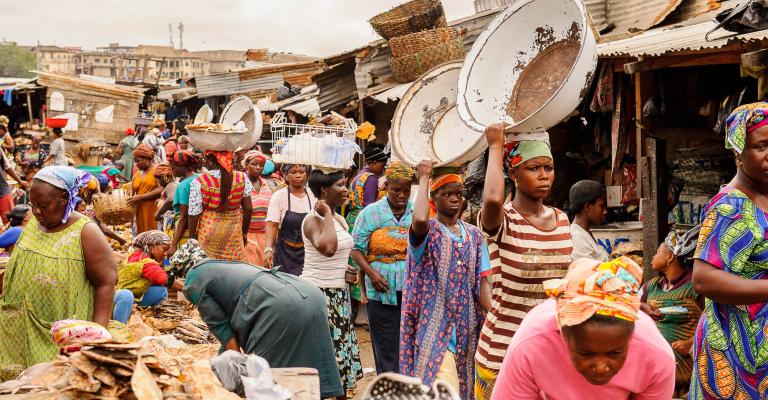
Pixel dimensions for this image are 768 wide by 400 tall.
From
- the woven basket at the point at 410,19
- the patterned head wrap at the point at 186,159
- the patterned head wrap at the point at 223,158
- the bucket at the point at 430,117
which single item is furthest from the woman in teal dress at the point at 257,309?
the woven basket at the point at 410,19

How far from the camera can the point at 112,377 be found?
3.06m

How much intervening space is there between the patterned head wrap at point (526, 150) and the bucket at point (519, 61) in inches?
6.3

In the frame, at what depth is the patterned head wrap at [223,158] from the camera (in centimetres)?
842

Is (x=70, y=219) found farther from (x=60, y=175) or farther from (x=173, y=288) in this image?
(x=173, y=288)

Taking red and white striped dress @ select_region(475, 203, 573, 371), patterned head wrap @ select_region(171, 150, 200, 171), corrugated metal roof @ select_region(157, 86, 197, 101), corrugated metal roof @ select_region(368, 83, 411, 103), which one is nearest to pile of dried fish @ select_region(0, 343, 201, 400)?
red and white striped dress @ select_region(475, 203, 573, 371)

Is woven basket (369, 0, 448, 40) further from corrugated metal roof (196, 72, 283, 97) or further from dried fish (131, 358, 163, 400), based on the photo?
corrugated metal roof (196, 72, 283, 97)

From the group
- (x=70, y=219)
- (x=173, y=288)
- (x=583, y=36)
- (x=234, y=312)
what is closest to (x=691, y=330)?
(x=583, y=36)

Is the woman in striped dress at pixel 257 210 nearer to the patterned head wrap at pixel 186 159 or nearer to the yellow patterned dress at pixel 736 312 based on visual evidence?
the patterned head wrap at pixel 186 159

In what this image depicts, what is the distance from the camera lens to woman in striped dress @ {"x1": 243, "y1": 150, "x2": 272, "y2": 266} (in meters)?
9.05

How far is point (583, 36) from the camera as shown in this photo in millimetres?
3932

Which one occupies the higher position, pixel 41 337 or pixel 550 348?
pixel 550 348

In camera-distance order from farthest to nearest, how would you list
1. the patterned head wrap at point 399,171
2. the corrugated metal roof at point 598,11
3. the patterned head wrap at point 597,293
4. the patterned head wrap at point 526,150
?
the corrugated metal roof at point 598,11 → the patterned head wrap at point 399,171 → the patterned head wrap at point 526,150 → the patterned head wrap at point 597,293

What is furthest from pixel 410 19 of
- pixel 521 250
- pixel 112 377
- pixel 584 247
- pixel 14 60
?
pixel 14 60

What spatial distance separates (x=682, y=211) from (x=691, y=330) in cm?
226
